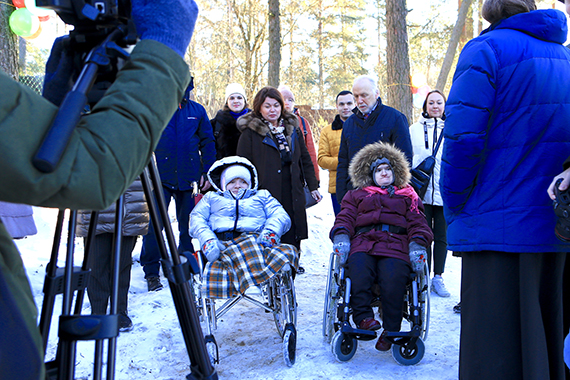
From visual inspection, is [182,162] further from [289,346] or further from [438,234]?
[438,234]

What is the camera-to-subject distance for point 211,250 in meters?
3.38

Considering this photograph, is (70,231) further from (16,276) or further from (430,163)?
(430,163)

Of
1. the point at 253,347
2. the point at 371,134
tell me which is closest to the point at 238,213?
the point at 253,347

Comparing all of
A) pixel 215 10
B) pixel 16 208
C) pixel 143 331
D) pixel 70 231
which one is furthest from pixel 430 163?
pixel 215 10

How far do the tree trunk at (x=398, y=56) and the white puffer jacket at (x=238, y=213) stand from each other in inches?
215

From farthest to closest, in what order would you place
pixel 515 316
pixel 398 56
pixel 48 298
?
pixel 398 56 → pixel 515 316 → pixel 48 298

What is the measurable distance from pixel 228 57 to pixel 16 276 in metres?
18.4

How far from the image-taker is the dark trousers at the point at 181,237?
4.64 metres

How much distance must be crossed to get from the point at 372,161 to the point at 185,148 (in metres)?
1.95

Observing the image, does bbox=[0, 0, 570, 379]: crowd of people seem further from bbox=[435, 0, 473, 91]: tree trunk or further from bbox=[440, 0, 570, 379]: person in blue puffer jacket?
bbox=[435, 0, 473, 91]: tree trunk

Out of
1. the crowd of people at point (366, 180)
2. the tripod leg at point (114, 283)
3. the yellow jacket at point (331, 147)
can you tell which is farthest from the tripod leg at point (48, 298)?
the yellow jacket at point (331, 147)

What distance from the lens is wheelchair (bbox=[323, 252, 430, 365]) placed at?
3.16m

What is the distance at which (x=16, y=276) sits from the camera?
86 cm

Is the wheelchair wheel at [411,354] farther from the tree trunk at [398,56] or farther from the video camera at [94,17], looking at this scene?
the tree trunk at [398,56]
